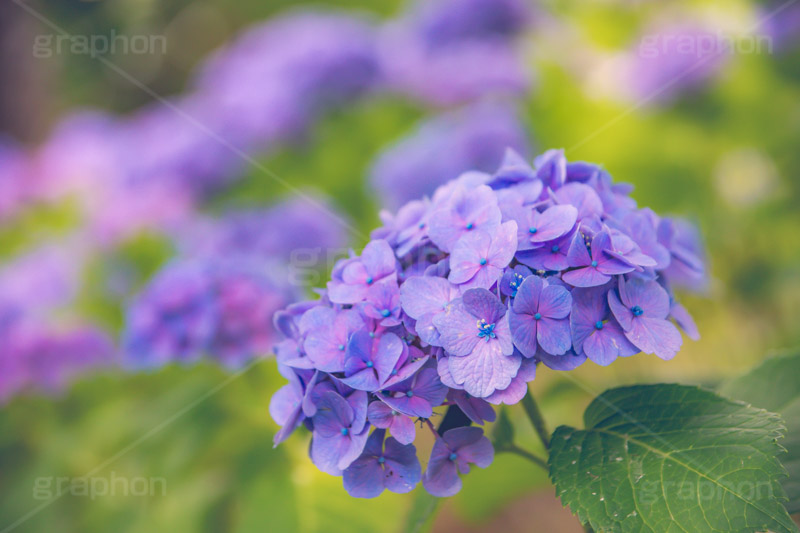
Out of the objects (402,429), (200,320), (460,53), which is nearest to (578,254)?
(402,429)

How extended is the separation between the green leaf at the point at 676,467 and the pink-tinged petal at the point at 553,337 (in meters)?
0.14

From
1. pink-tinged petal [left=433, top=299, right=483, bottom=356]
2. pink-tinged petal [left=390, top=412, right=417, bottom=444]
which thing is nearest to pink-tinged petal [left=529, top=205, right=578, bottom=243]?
pink-tinged petal [left=433, top=299, right=483, bottom=356]

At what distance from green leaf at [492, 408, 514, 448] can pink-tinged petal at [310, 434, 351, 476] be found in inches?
8.0

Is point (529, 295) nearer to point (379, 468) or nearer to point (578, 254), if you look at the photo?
point (578, 254)

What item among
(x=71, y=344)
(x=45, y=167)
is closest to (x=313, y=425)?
(x=71, y=344)

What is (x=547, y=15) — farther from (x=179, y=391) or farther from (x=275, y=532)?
(x=275, y=532)

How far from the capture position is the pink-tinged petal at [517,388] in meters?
0.57

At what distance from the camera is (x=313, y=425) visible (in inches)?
26.0

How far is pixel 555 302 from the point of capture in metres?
0.59

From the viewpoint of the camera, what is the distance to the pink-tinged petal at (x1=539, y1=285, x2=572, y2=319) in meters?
0.58

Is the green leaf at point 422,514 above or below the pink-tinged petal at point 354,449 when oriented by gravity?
below

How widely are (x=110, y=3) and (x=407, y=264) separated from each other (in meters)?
3.64

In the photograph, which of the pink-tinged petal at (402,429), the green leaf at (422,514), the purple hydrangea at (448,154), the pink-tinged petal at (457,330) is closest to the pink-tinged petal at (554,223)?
the pink-tinged petal at (457,330)

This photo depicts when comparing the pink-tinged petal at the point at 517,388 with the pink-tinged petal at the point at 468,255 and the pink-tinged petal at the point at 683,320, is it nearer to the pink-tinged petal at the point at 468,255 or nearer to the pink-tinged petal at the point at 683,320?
the pink-tinged petal at the point at 468,255
